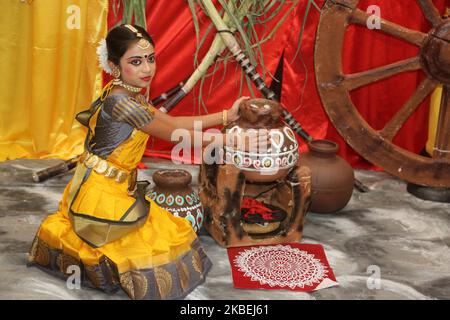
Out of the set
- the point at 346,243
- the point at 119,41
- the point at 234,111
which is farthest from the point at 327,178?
the point at 119,41

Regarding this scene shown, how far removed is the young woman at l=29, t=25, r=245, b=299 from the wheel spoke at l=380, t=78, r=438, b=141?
1.23 meters

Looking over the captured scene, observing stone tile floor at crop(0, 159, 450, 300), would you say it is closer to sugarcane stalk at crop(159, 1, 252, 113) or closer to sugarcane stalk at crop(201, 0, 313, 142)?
sugarcane stalk at crop(159, 1, 252, 113)

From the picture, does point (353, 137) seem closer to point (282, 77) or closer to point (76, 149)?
point (282, 77)

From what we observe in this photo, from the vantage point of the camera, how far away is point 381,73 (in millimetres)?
2998

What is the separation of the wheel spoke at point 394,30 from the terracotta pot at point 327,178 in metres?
0.58

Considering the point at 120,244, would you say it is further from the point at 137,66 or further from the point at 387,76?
the point at 387,76

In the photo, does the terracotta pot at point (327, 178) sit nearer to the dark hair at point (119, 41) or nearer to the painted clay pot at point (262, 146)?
the painted clay pot at point (262, 146)

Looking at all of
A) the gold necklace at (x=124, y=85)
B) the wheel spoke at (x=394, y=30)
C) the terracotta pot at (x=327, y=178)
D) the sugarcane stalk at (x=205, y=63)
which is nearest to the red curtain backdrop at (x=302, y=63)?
the sugarcane stalk at (x=205, y=63)

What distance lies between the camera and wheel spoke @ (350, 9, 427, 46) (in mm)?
2889

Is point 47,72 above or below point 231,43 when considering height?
below

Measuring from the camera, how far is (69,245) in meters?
2.18

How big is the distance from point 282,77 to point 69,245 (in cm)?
168

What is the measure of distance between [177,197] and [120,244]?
434 mm

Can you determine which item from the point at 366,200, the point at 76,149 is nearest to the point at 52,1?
the point at 76,149
